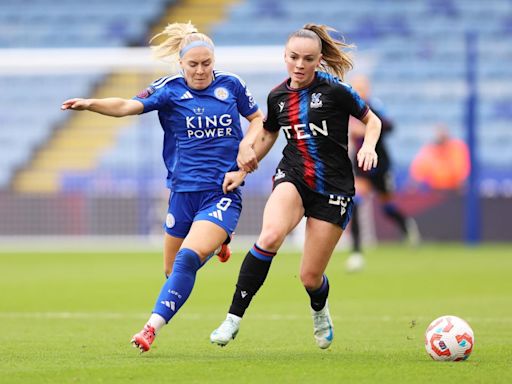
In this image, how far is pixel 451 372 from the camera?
6.22 meters

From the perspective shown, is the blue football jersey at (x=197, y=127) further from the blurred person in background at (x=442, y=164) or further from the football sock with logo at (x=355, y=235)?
the blurred person in background at (x=442, y=164)

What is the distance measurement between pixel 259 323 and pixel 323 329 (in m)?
1.87

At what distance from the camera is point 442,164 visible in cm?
2125

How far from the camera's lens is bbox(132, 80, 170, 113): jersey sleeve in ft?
24.7

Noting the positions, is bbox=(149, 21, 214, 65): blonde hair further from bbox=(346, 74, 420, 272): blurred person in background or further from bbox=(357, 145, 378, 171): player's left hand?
bbox=(346, 74, 420, 272): blurred person in background

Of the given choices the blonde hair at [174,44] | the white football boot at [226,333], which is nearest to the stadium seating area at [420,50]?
the blonde hair at [174,44]

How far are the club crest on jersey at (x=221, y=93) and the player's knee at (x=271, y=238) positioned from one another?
99 cm

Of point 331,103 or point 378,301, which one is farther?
point 378,301

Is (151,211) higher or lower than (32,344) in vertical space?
lower

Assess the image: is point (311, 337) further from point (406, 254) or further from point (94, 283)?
point (406, 254)

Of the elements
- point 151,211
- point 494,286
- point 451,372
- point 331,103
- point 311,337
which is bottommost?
point 151,211

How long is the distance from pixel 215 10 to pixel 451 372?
68.9ft

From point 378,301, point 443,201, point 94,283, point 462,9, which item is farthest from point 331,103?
point 462,9

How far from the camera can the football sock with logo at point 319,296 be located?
24.8 ft
